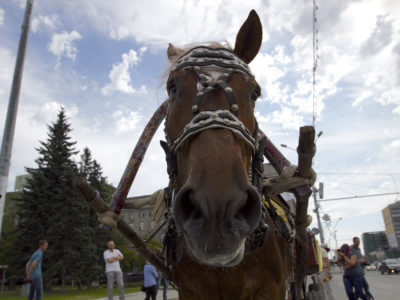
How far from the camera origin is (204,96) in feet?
6.44

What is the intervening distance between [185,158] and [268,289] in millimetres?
1153

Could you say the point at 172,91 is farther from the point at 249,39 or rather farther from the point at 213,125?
the point at 249,39

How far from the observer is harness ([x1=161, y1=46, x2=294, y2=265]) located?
1809mm

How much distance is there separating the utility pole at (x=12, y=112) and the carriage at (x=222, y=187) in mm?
3930

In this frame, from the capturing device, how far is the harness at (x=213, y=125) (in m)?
1.81

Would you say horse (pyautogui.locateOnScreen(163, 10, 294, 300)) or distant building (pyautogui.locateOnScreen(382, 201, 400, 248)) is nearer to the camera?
horse (pyautogui.locateOnScreen(163, 10, 294, 300))

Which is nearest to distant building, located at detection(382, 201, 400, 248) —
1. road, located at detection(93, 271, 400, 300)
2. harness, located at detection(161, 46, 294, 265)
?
road, located at detection(93, 271, 400, 300)

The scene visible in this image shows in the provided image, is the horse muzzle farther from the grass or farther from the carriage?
the grass

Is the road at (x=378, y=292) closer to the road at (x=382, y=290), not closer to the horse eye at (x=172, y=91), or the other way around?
the road at (x=382, y=290)

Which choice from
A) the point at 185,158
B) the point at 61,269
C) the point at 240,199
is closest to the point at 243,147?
the point at 185,158

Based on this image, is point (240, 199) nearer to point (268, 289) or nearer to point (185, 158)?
point (185, 158)

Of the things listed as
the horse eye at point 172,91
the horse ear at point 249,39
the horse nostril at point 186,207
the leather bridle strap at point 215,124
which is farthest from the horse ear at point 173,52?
the horse nostril at point 186,207

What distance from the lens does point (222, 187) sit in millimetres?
1456

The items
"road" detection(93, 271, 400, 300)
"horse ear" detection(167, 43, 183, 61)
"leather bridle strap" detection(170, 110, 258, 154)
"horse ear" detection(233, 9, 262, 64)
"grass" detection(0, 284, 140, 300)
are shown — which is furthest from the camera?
"grass" detection(0, 284, 140, 300)
